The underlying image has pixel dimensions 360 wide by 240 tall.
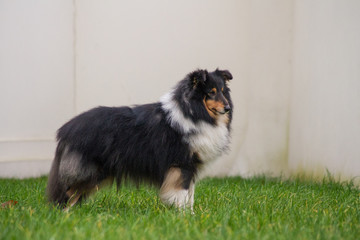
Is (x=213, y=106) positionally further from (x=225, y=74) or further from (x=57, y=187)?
(x=57, y=187)

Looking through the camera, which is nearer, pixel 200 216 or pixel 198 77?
pixel 200 216

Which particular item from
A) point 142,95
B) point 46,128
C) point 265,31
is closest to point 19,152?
point 46,128

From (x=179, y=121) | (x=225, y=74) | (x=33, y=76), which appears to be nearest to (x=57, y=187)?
(x=179, y=121)

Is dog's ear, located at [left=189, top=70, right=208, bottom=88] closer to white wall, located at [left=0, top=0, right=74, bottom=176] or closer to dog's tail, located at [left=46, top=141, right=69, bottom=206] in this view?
dog's tail, located at [left=46, top=141, right=69, bottom=206]

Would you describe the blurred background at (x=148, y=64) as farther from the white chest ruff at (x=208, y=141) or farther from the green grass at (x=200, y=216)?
the white chest ruff at (x=208, y=141)

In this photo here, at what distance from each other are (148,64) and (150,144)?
119 inches

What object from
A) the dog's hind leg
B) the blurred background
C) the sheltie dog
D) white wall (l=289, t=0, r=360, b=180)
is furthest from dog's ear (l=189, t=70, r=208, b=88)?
the blurred background

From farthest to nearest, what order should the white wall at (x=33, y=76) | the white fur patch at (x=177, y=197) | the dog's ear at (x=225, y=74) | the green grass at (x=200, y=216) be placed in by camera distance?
the white wall at (x=33, y=76) → the dog's ear at (x=225, y=74) → the white fur patch at (x=177, y=197) → the green grass at (x=200, y=216)

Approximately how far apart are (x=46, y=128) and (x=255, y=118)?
3.07 meters

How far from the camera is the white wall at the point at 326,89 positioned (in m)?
5.68

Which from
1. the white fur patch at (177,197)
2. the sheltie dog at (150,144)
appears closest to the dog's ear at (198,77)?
the sheltie dog at (150,144)

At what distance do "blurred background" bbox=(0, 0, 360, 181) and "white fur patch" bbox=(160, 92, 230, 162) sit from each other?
269cm

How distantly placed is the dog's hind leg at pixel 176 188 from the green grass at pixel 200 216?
98 mm

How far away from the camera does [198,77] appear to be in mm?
4176
